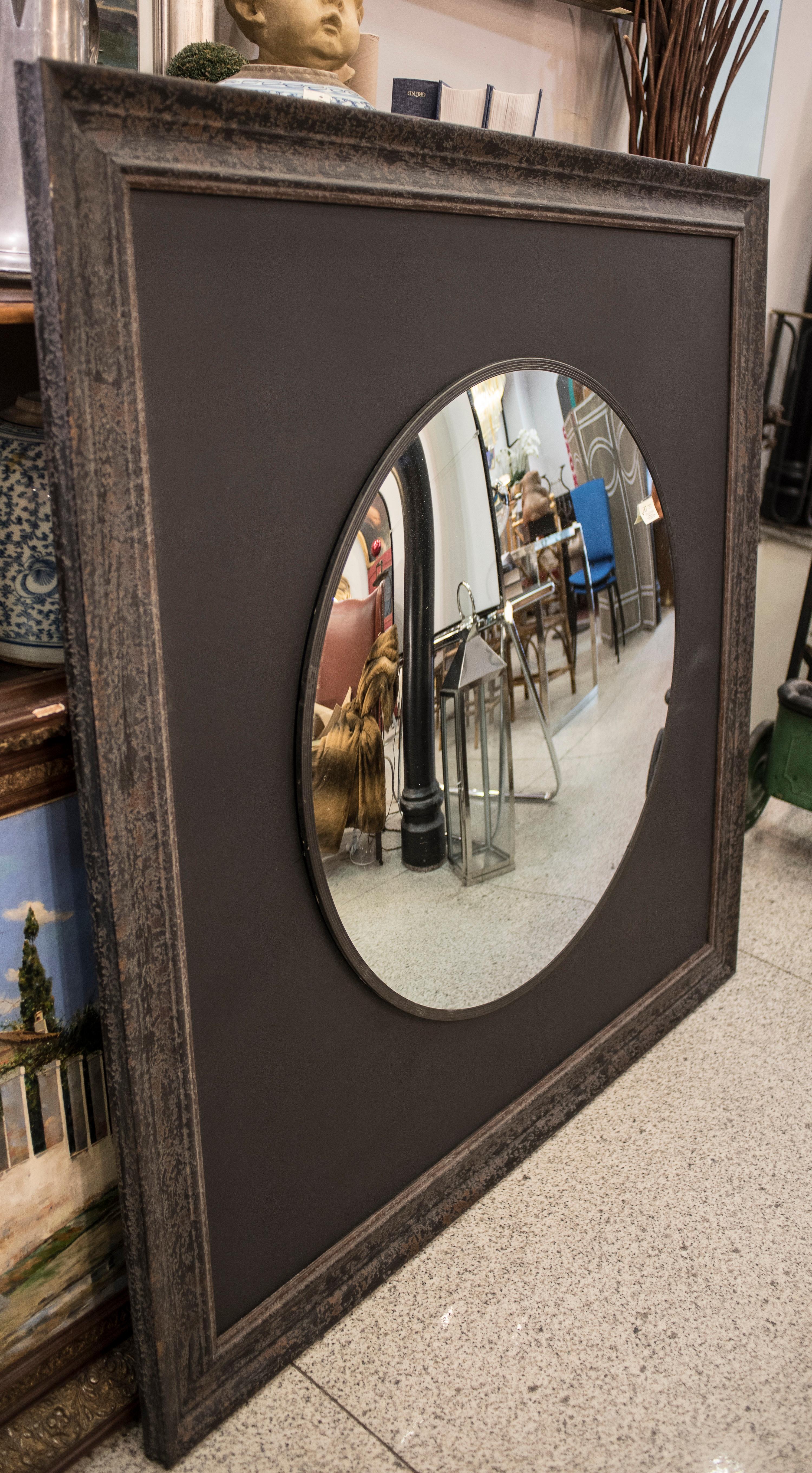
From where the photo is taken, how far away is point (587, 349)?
1.33m

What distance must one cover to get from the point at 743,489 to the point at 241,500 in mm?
1010

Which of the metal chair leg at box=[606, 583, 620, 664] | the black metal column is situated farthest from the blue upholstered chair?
the black metal column

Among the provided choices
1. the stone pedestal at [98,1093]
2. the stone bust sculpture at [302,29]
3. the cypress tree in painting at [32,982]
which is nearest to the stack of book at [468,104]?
the stone bust sculpture at [302,29]

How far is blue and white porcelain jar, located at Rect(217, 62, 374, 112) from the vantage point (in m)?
1.04

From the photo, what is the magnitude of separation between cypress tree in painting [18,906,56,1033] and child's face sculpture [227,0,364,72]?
93 centimetres

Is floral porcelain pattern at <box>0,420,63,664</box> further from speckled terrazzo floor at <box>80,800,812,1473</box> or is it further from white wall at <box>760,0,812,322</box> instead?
white wall at <box>760,0,812,322</box>

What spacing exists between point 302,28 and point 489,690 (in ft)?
2.49

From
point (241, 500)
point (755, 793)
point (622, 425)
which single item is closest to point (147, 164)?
point (241, 500)

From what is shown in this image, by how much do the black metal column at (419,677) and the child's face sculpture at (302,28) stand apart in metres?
0.46

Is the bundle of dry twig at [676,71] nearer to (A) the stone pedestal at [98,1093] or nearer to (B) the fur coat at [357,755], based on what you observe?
(B) the fur coat at [357,755]

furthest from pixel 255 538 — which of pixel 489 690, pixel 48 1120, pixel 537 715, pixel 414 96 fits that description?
pixel 414 96

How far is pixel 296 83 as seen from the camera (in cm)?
106

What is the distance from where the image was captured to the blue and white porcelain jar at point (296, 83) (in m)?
1.04

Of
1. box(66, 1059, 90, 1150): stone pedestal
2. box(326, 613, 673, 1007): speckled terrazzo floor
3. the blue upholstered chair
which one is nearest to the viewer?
box(66, 1059, 90, 1150): stone pedestal
